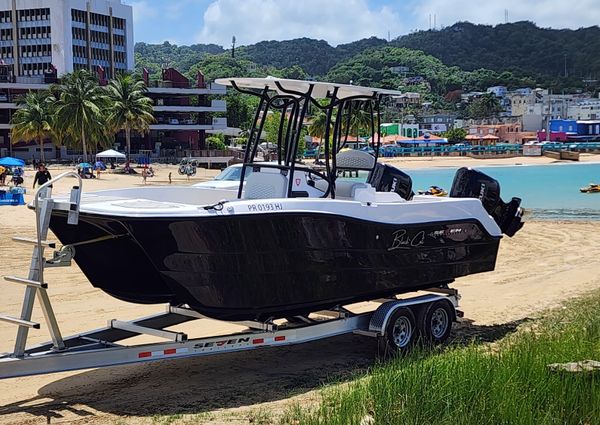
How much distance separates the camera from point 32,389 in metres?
8.21

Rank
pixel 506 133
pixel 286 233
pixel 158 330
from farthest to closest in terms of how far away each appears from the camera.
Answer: pixel 506 133
pixel 158 330
pixel 286 233

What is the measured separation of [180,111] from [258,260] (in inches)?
3145

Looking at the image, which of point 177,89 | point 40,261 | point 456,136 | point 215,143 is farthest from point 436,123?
point 40,261

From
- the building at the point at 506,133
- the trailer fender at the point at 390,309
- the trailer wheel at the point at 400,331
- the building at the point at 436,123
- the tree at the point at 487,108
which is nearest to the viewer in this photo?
the trailer fender at the point at 390,309

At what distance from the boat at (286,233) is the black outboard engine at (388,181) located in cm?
1

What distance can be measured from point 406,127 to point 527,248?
12383 centimetres

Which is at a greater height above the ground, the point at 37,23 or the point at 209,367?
the point at 37,23

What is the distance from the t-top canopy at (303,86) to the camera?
8891mm

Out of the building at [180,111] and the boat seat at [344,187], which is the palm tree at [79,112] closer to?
the building at [180,111]

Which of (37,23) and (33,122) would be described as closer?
(33,122)

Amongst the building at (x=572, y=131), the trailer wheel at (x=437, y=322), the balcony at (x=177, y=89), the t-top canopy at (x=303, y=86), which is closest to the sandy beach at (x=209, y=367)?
the trailer wheel at (x=437, y=322)

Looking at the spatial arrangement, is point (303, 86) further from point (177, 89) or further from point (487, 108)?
point (487, 108)

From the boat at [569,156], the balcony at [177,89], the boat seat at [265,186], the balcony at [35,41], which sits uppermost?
the balcony at [35,41]

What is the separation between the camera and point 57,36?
112m
